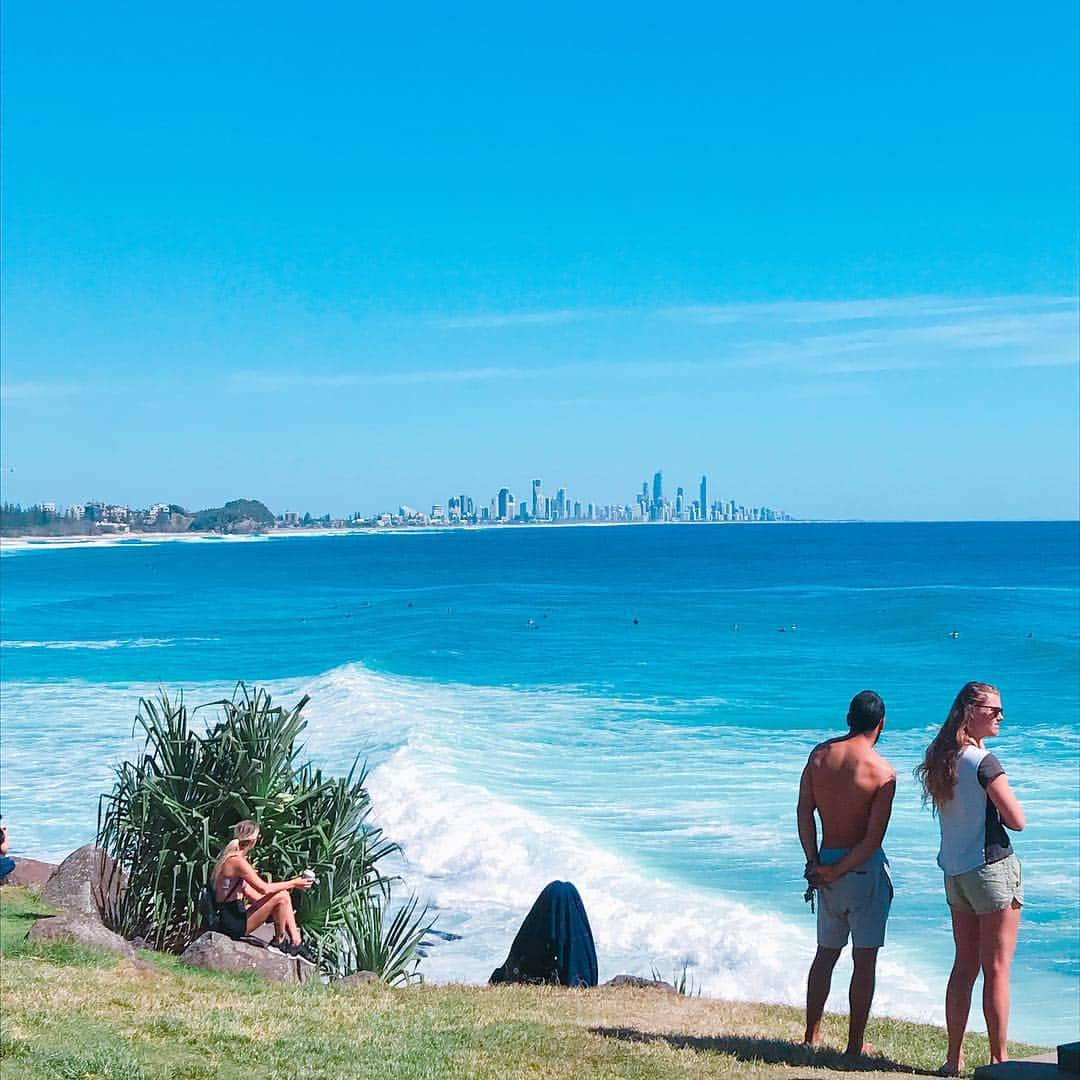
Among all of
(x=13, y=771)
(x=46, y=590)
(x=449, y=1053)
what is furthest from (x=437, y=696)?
(x=46, y=590)

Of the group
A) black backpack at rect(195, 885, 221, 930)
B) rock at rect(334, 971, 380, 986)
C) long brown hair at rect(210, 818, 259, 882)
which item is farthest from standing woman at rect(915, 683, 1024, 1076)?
black backpack at rect(195, 885, 221, 930)

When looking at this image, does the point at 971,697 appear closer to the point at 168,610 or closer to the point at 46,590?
the point at 168,610

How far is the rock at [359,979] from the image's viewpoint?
8.59 metres

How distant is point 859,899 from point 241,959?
462cm

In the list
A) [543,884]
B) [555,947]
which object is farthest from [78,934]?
[543,884]

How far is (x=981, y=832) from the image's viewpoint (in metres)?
5.71

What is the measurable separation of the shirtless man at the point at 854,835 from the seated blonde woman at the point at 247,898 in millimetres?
4521

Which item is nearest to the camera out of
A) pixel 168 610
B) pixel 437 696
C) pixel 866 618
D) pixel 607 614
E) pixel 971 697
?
pixel 971 697

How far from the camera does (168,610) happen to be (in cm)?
6931

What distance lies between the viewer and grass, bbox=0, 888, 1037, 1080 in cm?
603

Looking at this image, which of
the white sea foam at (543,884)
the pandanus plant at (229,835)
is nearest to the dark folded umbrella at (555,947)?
the pandanus plant at (229,835)

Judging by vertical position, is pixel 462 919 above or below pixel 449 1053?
below

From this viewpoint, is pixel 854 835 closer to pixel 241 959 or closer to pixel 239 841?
pixel 241 959

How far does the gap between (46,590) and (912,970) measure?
282ft
